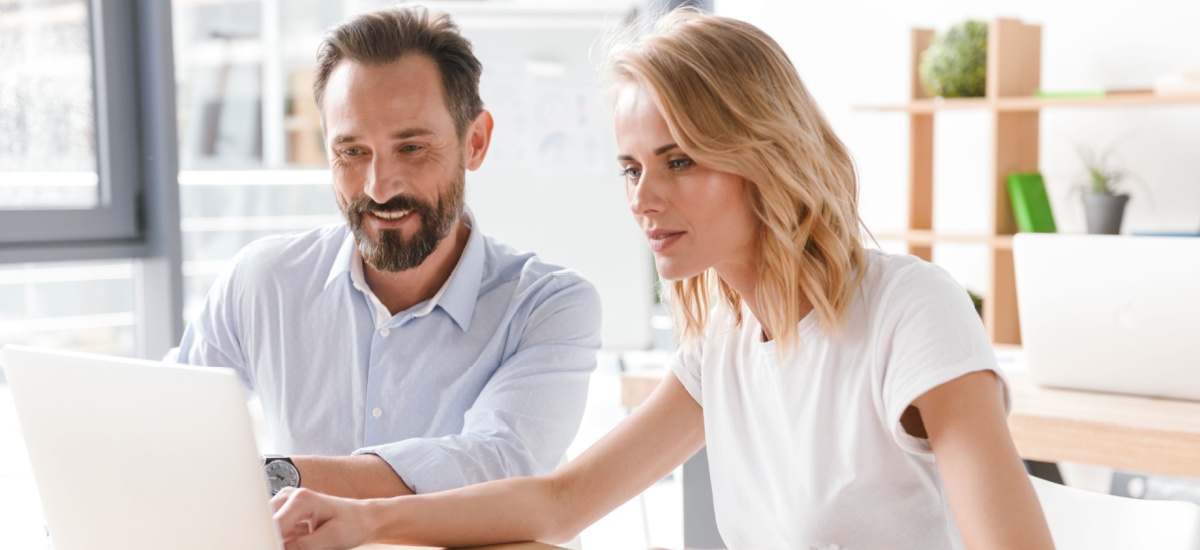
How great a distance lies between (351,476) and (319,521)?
0.74ft

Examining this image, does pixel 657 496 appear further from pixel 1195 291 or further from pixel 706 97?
pixel 706 97

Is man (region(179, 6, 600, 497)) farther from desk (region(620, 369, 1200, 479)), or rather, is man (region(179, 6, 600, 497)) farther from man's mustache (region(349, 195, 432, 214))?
desk (region(620, 369, 1200, 479))

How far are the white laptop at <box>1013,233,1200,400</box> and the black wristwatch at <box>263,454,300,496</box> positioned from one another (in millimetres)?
1304

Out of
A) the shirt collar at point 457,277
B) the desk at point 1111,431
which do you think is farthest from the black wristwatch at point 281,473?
the desk at point 1111,431

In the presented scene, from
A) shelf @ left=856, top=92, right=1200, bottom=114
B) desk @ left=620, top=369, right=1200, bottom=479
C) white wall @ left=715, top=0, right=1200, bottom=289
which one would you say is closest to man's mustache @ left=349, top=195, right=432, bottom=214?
desk @ left=620, top=369, right=1200, bottom=479

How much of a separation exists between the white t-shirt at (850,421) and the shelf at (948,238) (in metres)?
2.36

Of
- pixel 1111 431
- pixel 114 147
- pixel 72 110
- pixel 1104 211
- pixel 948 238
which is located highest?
pixel 72 110

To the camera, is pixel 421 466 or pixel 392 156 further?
pixel 392 156

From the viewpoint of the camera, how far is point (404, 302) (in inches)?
71.2

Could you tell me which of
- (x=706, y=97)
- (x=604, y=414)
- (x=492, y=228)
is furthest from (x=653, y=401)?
(x=604, y=414)

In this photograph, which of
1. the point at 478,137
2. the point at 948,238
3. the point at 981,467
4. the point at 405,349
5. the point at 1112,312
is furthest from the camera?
the point at 948,238

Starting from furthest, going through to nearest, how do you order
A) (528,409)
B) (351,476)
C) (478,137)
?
(478,137) → (528,409) → (351,476)

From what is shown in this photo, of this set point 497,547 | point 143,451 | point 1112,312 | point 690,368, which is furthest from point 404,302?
point 1112,312

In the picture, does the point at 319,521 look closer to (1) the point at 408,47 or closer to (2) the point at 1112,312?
(1) the point at 408,47
